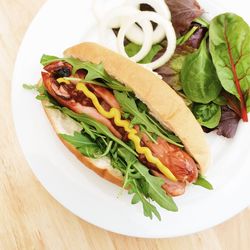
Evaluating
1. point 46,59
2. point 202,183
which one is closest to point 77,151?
point 46,59

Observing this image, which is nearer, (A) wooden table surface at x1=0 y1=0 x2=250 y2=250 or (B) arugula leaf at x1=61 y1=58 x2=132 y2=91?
(B) arugula leaf at x1=61 y1=58 x2=132 y2=91

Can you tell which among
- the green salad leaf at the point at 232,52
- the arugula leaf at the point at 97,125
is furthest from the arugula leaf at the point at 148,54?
the arugula leaf at the point at 97,125

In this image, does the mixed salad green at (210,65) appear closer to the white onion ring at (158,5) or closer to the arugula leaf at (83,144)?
the white onion ring at (158,5)

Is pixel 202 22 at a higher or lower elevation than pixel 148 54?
higher

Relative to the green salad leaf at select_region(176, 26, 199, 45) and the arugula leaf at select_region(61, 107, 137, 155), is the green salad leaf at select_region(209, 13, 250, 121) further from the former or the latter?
the arugula leaf at select_region(61, 107, 137, 155)

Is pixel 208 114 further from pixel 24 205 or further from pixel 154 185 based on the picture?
pixel 24 205

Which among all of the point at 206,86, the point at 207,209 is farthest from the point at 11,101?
the point at 207,209

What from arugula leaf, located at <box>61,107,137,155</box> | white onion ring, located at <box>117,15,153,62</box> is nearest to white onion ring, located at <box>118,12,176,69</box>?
white onion ring, located at <box>117,15,153,62</box>
